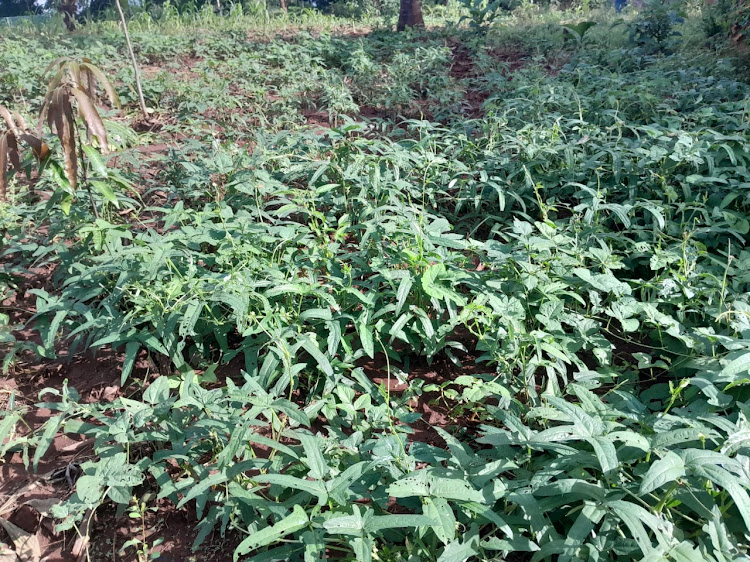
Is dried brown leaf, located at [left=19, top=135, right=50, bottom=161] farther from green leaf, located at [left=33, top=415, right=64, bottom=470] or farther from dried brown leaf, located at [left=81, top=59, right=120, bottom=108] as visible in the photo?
green leaf, located at [left=33, top=415, right=64, bottom=470]

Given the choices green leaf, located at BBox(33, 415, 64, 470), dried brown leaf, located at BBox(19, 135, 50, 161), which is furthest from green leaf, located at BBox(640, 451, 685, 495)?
dried brown leaf, located at BBox(19, 135, 50, 161)

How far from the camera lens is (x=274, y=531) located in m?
1.44

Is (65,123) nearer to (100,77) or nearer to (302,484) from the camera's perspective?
(100,77)

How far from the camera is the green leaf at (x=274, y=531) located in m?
1.41

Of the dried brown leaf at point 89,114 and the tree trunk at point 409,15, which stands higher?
the tree trunk at point 409,15

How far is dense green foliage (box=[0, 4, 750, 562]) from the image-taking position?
4.90ft

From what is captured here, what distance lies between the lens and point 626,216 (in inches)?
107

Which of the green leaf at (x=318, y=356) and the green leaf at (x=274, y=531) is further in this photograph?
the green leaf at (x=318, y=356)

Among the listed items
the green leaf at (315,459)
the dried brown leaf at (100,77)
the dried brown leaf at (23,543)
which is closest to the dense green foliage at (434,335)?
the green leaf at (315,459)

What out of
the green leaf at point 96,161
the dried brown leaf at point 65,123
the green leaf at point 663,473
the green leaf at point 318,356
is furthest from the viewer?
the green leaf at point 96,161

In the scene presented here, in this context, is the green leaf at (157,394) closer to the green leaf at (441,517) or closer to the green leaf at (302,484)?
the green leaf at (302,484)

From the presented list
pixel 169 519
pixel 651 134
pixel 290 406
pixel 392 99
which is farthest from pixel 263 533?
pixel 392 99

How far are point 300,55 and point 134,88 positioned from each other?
1930 millimetres

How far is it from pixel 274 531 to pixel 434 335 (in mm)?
1078
